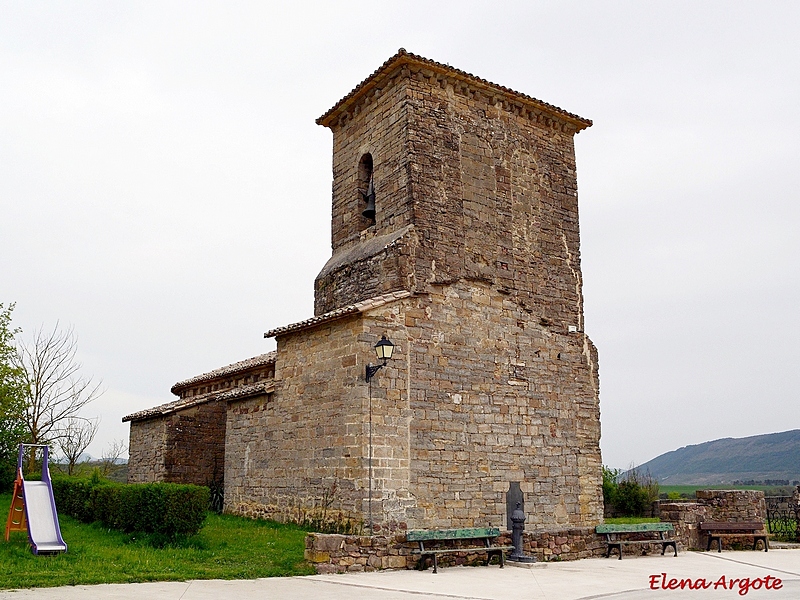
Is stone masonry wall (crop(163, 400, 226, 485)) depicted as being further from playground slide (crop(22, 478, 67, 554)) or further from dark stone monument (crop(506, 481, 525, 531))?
dark stone monument (crop(506, 481, 525, 531))

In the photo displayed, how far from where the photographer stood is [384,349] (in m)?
12.6

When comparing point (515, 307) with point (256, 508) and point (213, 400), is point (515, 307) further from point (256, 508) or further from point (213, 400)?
point (213, 400)

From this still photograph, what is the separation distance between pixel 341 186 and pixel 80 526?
30.6 feet

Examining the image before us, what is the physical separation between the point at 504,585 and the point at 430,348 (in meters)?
5.23

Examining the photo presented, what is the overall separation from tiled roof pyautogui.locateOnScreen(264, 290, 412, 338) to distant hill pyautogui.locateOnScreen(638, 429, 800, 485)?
10379 cm

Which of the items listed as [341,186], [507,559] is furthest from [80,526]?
[341,186]

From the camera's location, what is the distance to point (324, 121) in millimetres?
18484

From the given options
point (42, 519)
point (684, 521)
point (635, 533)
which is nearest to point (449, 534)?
point (635, 533)

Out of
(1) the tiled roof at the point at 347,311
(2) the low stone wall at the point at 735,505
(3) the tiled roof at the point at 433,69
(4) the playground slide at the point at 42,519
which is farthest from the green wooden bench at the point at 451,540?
(3) the tiled roof at the point at 433,69

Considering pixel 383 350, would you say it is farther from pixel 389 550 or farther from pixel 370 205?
pixel 370 205

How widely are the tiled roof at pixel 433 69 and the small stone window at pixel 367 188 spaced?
59.3 inches

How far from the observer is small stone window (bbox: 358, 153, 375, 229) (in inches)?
664
